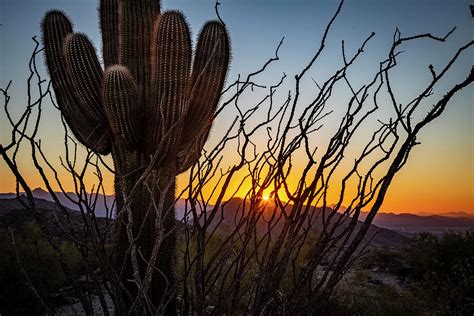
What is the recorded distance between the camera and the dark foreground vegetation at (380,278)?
479 cm

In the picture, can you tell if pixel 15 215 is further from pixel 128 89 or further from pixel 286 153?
pixel 286 153

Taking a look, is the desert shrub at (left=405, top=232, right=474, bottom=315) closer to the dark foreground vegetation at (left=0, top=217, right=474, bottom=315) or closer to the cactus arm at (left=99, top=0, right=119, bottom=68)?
the dark foreground vegetation at (left=0, top=217, right=474, bottom=315)

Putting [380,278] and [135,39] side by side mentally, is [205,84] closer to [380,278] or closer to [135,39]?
[135,39]

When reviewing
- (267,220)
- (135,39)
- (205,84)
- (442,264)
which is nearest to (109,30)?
(135,39)

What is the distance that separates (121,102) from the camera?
383 cm

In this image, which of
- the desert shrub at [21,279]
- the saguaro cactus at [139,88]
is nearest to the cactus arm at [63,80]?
the saguaro cactus at [139,88]

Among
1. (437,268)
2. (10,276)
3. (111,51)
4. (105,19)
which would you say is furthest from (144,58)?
(437,268)

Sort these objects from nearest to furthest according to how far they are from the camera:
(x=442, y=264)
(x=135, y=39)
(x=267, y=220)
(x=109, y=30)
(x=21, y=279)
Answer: (x=267, y=220) < (x=135, y=39) < (x=109, y=30) < (x=21, y=279) < (x=442, y=264)

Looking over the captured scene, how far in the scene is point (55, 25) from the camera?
4.61m

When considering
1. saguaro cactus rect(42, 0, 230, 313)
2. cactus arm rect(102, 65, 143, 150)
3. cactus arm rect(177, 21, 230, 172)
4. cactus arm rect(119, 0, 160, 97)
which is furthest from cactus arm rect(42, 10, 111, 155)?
cactus arm rect(177, 21, 230, 172)

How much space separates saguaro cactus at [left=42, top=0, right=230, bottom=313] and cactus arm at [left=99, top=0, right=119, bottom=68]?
10 millimetres

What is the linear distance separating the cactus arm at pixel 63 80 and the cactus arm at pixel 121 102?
1.09ft

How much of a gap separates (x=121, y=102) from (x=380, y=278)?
724 cm

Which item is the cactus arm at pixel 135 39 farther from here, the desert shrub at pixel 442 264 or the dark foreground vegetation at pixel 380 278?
the desert shrub at pixel 442 264
